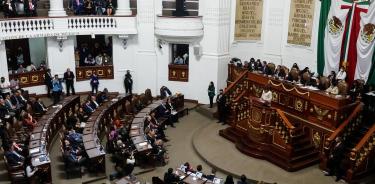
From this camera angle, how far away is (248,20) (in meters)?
20.3

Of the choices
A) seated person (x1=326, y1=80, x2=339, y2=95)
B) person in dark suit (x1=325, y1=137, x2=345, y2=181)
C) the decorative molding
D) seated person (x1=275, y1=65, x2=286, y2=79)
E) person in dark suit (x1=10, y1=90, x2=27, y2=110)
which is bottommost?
person in dark suit (x1=325, y1=137, x2=345, y2=181)

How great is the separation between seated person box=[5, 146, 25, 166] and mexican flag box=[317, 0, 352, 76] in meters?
12.1

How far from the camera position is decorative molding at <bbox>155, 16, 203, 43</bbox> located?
19.6m

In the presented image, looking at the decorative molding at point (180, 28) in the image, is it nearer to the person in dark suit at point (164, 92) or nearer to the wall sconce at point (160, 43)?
the wall sconce at point (160, 43)

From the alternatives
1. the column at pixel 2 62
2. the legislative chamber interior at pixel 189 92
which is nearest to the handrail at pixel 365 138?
the legislative chamber interior at pixel 189 92

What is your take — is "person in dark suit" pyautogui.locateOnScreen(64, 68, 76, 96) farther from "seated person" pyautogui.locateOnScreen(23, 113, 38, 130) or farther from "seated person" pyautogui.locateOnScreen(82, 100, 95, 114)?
"seated person" pyautogui.locateOnScreen(23, 113, 38, 130)

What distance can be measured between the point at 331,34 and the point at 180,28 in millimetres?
6692

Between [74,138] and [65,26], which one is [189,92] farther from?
[74,138]

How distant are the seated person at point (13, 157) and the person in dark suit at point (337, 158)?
962 cm

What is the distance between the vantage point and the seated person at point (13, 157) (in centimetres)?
1249

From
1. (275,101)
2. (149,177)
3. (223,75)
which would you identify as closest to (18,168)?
(149,177)

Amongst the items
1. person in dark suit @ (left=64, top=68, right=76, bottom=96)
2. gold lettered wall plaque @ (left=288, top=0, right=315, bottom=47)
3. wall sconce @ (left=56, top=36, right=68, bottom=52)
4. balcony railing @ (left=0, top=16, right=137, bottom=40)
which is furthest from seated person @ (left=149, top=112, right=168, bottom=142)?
gold lettered wall plaque @ (left=288, top=0, right=315, bottom=47)

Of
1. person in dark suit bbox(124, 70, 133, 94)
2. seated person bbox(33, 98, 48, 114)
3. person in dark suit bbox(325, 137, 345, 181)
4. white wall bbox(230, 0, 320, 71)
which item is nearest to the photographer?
person in dark suit bbox(325, 137, 345, 181)

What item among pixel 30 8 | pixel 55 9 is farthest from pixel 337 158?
pixel 30 8
